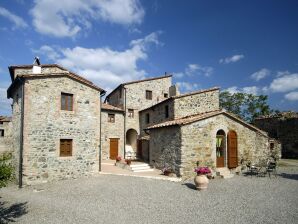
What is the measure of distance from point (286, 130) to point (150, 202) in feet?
73.0

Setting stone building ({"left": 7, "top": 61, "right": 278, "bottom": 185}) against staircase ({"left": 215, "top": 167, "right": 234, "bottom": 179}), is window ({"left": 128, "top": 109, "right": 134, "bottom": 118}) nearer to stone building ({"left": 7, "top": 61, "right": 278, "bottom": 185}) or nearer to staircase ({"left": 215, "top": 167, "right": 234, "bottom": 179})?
stone building ({"left": 7, "top": 61, "right": 278, "bottom": 185})

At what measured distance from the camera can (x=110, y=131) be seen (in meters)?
22.4

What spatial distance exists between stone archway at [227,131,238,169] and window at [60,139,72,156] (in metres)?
10.5

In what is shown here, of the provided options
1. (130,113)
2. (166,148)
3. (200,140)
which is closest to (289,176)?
(200,140)

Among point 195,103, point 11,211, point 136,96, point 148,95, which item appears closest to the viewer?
point 11,211

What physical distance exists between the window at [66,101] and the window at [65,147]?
2.04m

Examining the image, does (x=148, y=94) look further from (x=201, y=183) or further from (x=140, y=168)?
(x=201, y=183)

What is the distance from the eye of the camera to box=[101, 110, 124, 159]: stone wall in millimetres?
21844

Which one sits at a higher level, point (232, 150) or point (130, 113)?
point (130, 113)

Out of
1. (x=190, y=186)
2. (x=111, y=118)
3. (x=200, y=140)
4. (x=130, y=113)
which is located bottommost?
(x=190, y=186)

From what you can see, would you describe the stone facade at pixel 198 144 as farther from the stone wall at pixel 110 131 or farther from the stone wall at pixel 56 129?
the stone wall at pixel 110 131

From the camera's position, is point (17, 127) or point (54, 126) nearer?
point (54, 126)

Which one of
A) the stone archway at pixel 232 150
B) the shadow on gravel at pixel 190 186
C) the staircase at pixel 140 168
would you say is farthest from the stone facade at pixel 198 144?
the shadow on gravel at pixel 190 186

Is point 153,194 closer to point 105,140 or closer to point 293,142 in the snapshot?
point 105,140
